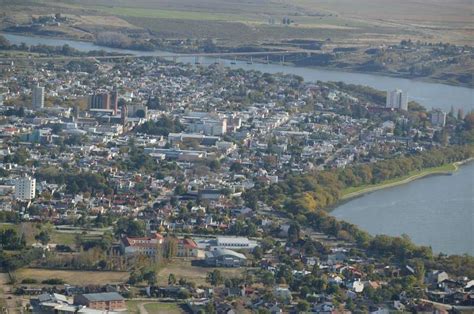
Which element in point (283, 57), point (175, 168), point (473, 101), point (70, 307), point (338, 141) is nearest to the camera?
point (70, 307)

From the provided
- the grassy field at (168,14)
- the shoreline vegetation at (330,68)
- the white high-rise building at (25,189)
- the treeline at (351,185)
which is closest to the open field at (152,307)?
the treeline at (351,185)

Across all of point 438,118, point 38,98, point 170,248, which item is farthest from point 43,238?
point 438,118

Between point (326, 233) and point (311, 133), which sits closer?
point (326, 233)

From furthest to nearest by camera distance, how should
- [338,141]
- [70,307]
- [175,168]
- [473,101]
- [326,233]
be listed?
1. [473,101]
2. [338,141]
3. [175,168]
4. [326,233]
5. [70,307]

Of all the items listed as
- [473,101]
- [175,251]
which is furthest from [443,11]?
[175,251]

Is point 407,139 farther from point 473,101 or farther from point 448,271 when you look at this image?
point 448,271

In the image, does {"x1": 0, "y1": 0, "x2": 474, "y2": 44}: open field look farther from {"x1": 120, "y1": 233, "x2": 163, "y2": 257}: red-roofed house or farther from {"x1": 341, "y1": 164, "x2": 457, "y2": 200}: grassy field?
{"x1": 120, "y1": 233, "x2": 163, "y2": 257}: red-roofed house

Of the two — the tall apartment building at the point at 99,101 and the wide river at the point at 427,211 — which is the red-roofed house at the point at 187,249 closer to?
the wide river at the point at 427,211
